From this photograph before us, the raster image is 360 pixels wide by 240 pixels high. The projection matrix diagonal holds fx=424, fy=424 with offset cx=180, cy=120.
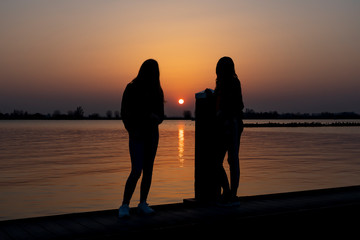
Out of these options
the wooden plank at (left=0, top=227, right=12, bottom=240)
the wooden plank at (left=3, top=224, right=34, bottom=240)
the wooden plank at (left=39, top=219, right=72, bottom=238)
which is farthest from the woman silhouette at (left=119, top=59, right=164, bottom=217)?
the wooden plank at (left=0, top=227, right=12, bottom=240)

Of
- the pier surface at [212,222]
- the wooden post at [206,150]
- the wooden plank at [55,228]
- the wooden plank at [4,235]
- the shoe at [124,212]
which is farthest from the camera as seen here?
the wooden post at [206,150]

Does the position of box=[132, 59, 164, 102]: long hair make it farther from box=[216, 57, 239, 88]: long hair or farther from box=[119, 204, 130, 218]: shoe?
box=[119, 204, 130, 218]: shoe

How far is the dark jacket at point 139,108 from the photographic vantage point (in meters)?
5.62

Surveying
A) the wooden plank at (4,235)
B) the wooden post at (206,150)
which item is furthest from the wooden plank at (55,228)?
the wooden post at (206,150)

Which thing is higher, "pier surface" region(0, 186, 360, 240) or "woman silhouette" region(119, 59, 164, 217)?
"woman silhouette" region(119, 59, 164, 217)

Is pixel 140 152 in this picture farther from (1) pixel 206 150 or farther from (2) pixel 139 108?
(1) pixel 206 150

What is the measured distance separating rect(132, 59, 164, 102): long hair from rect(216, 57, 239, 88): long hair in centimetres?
96

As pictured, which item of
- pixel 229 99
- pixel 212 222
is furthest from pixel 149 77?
pixel 212 222

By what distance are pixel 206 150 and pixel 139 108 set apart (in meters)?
1.52

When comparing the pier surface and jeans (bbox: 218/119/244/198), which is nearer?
the pier surface

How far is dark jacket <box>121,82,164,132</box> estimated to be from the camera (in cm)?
562

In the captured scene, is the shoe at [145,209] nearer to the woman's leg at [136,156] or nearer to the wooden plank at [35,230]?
the woman's leg at [136,156]

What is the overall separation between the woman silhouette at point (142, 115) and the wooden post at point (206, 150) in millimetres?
1060

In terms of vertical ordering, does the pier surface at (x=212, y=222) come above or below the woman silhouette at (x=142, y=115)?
below
